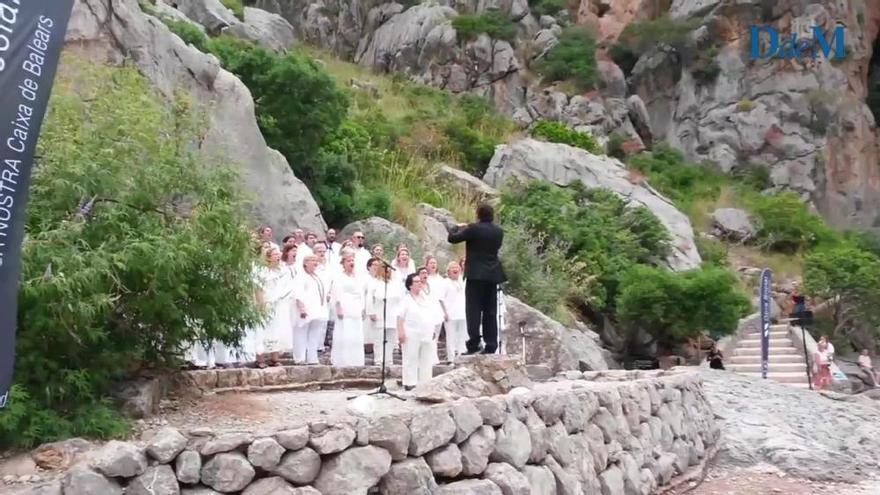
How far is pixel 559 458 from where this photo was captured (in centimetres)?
679

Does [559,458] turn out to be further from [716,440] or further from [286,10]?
[286,10]

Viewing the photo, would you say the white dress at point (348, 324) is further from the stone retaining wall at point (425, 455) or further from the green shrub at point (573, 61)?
the green shrub at point (573, 61)

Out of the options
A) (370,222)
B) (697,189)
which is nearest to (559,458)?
(370,222)

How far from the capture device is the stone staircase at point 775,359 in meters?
21.2

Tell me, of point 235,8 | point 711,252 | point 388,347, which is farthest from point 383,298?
point 235,8

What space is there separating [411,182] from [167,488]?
18967 mm

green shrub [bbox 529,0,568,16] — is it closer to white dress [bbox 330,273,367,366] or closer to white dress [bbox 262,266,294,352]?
white dress [bbox 330,273,367,366]

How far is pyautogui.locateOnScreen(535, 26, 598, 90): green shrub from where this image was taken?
39.2m

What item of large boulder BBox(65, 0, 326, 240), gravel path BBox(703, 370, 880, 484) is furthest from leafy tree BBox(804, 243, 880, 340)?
large boulder BBox(65, 0, 326, 240)

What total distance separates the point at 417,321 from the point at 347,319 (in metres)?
2.61

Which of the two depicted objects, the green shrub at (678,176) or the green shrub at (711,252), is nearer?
the green shrub at (711,252)

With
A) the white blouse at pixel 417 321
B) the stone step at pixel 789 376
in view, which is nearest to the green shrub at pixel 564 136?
the stone step at pixel 789 376

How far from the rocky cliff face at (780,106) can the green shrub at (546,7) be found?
17.2ft

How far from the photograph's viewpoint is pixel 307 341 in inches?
423
